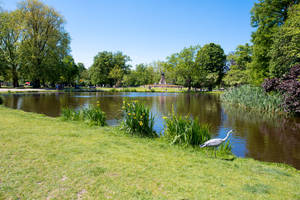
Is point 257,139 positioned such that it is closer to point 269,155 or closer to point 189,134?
point 269,155

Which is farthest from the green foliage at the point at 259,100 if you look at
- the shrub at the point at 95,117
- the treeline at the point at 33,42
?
the treeline at the point at 33,42

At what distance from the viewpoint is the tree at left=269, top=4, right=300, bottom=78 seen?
15.5m

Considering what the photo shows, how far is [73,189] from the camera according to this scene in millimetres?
3189

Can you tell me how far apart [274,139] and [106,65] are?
72816 mm

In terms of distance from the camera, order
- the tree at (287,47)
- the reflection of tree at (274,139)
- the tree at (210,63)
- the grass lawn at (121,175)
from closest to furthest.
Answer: the grass lawn at (121,175) < the reflection of tree at (274,139) < the tree at (287,47) < the tree at (210,63)

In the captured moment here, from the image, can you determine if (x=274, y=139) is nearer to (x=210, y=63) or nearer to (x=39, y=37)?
(x=39, y=37)

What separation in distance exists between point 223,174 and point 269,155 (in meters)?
4.02

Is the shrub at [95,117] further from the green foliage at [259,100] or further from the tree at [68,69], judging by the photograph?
the tree at [68,69]

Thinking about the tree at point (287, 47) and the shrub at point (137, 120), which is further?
the tree at point (287, 47)

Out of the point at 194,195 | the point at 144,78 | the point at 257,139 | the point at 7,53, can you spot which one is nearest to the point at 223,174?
the point at 194,195

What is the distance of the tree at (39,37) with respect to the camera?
4384 cm

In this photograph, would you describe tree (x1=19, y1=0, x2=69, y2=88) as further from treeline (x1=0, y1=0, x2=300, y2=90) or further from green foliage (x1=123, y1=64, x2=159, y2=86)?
green foliage (x1=123, y1=64, x2=159, y2=86)

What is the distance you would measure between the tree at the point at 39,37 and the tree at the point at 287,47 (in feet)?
149

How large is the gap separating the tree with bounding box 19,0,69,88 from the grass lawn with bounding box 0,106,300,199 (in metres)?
45.7
